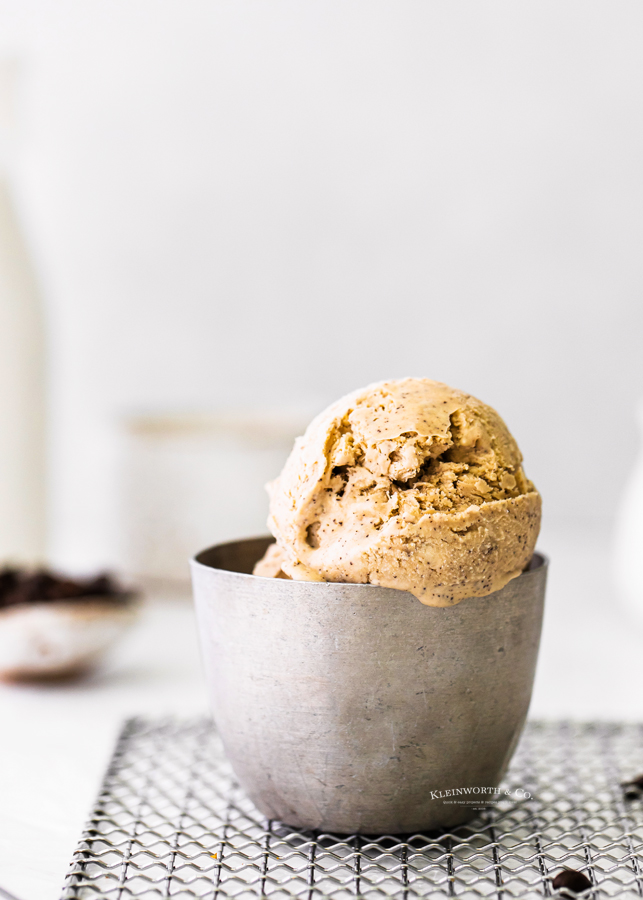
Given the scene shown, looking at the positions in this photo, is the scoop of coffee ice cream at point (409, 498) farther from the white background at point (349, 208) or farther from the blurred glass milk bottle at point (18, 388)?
the white background at point (349, 208)

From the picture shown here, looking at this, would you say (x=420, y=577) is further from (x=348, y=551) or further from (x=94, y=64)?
(x=94, y=64)

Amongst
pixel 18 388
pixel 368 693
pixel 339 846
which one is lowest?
pixel 339 846

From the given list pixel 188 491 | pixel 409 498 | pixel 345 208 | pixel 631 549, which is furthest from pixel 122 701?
pixel 345 208

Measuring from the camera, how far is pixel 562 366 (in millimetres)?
2404

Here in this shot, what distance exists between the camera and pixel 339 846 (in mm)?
675

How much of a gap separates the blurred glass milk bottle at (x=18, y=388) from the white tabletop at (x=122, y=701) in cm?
28

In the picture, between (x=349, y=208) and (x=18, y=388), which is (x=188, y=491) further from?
(x=349, y=208)

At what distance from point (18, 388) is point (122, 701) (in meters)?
0.66

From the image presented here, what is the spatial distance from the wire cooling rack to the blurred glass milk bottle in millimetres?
787

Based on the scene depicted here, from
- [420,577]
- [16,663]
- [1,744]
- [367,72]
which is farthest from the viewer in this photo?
[367,72]

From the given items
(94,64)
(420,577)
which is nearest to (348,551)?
(420,577)

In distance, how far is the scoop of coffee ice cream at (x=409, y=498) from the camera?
0.65 metres

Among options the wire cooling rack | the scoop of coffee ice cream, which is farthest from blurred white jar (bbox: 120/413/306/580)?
the scoop of coffee ice cream

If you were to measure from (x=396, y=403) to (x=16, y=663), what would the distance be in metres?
0.70
